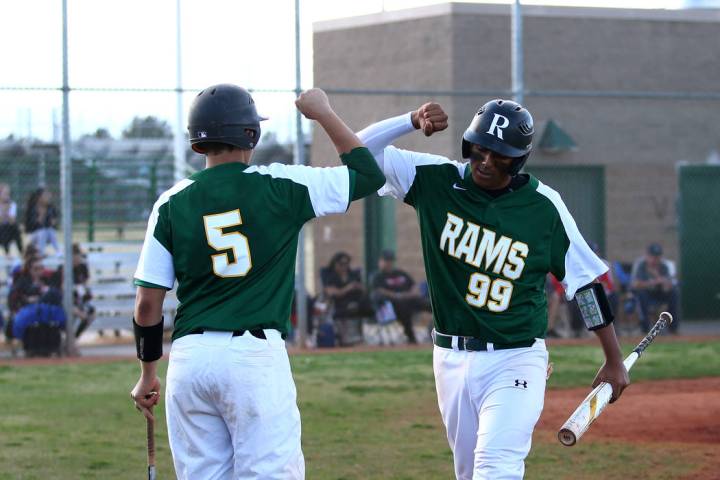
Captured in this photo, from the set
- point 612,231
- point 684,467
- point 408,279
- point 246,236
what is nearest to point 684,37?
point 612,231

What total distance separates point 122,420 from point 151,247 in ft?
19.5

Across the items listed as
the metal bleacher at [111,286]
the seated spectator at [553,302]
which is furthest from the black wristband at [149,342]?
the seated spectator at [553,302]

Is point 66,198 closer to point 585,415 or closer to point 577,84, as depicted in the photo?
point 585,415

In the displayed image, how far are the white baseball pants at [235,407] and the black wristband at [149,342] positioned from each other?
21cm

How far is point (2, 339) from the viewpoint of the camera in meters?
16.0

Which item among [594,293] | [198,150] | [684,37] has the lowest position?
[594,293]

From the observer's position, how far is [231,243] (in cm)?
414

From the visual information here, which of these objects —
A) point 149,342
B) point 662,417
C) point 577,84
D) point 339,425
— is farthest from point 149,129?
point 149,342

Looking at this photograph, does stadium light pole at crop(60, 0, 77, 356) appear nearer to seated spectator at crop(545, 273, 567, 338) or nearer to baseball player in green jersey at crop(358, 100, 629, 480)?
seated spectator at crop(545, 273, 567, 338)

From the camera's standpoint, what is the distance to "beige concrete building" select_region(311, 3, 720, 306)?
20281 millimetres

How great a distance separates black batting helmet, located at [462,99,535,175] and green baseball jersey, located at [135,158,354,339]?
3.39 ft

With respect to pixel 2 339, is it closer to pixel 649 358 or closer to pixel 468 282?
pixel 649 358

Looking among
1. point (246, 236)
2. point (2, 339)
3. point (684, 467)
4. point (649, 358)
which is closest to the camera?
point (246, 236)

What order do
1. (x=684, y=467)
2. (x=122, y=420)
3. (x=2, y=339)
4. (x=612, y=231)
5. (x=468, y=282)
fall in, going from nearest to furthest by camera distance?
(x=468, y=282), (x=684, y=467), (x=122, y=420), (x=2, y=339), (x=612, y=231)
